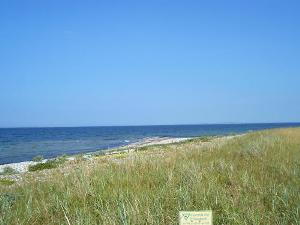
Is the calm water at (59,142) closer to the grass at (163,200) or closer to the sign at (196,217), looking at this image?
the grass at (163,200)

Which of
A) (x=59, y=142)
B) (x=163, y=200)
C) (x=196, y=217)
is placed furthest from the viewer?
(x=59, y=142)

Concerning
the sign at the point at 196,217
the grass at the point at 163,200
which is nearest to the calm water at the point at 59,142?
the grass at the point at 163,200

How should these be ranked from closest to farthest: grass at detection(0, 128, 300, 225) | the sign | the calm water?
the sign < grass at detection(0, 128, 300, 225) < the calm water

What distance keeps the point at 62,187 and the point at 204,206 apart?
286 centimetres

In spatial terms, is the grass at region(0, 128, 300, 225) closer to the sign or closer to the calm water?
the sign

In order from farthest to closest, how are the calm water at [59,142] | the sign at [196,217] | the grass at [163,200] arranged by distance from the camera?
1. the calm water at [59,142]
2. the grass at [163,200]
3. the sign at [196,217]

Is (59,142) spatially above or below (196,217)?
below

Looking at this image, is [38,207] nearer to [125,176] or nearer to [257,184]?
[125,176]

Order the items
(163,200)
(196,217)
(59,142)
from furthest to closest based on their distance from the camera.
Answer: (59,142)
(163,200)
(196,217)

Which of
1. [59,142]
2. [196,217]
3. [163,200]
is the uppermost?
[196,217]

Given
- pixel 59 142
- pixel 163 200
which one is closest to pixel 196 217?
pixel 163 200

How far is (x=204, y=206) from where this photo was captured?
465 centimetres

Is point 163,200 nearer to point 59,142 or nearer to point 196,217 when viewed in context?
point 196,217

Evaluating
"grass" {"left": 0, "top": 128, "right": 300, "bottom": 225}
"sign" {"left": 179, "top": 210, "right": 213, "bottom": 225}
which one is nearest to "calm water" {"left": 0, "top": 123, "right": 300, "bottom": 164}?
"grass" {"left": 0, "top": 128, "right": 300, "bottom": 225}
